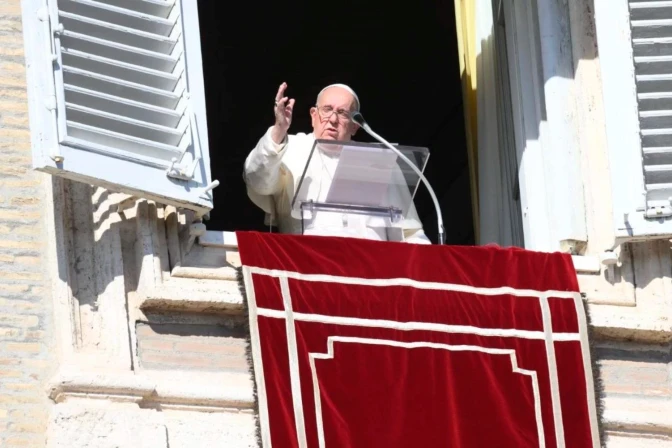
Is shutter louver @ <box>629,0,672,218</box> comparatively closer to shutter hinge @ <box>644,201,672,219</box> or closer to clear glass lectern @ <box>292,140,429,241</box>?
shutter hinge @ <box>644,201,672,219</box>

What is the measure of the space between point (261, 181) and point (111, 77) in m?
0.97

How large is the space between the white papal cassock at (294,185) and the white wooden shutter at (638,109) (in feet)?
2.84

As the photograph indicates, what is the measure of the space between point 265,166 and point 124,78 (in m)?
0.81

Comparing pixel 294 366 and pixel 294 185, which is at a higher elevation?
pixel 294 185

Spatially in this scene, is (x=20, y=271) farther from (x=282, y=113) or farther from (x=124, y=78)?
(x=282, y=113)

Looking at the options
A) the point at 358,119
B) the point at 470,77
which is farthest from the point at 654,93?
the point at 470,77

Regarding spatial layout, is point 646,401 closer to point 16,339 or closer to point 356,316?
point 356,316

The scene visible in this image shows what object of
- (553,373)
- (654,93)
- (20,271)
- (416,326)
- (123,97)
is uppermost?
(123,97)

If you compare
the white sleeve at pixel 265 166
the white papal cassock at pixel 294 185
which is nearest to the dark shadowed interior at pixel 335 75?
the white papal cassock at pixel 294 185

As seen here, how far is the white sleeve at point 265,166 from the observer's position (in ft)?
33.6

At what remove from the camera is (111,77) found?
9734mm

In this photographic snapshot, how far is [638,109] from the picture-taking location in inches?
398

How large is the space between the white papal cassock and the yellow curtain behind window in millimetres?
1082

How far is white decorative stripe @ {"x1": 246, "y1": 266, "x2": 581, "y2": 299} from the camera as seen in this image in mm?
9664
